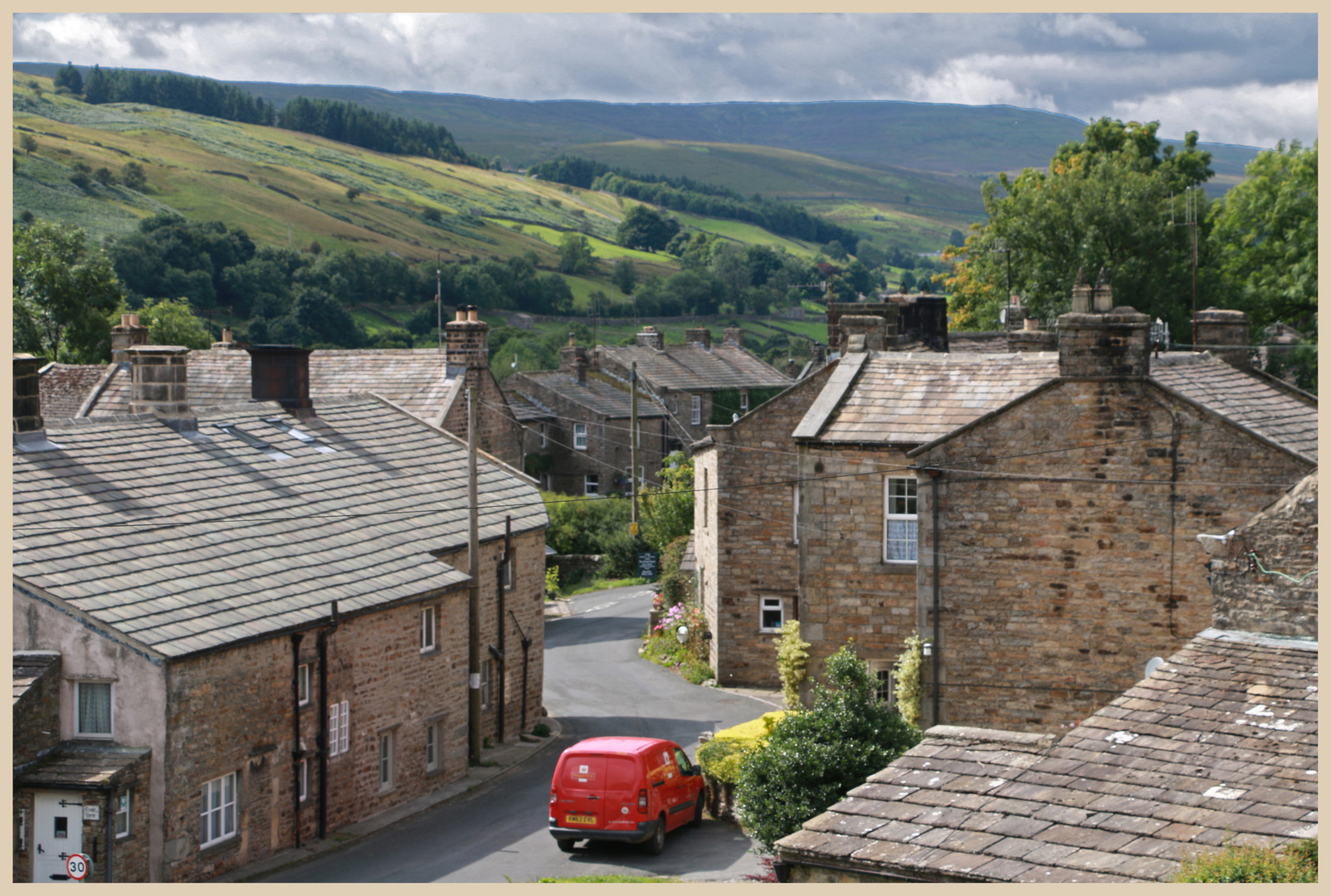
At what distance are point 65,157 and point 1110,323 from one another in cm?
15701

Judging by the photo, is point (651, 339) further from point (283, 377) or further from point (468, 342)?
point (283, 377)

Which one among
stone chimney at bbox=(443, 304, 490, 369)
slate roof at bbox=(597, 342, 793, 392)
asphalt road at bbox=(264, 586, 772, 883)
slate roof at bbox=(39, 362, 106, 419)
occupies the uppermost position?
slate roof at bbox=(597, 342, 793, 392)

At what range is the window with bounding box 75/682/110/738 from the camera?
62.5ft

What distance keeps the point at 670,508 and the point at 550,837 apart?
26.7m

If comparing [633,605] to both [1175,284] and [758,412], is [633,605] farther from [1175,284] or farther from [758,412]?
[1175,284]

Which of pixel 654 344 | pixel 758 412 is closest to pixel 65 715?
pixel 758 412

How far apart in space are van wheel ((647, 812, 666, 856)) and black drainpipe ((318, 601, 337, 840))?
5.37 meters

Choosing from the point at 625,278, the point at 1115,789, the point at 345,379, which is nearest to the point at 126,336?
the point at 345,379

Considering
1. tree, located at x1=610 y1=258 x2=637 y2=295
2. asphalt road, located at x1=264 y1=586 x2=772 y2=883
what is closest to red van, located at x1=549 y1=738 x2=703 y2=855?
asphalt road, located at x1=264 y1=586 x2=772 y2=883

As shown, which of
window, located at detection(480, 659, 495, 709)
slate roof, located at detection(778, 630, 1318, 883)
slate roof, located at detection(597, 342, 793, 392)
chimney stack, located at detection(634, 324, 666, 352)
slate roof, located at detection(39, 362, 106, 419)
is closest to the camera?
slate roof, located at detection(778, 630, 1318, 883)

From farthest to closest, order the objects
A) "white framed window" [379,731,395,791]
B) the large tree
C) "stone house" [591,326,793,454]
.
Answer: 1. "stone house" [591,326,793,454]
2. the large tree
3. "white framed window" [379,731,395,791]

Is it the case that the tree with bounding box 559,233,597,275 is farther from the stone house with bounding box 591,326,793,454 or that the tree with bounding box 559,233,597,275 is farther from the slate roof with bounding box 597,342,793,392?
the stone house with bounding box 591,326,793,454

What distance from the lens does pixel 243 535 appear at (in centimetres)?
2350

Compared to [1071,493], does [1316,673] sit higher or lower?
lower
